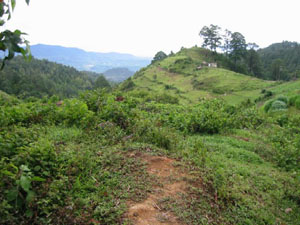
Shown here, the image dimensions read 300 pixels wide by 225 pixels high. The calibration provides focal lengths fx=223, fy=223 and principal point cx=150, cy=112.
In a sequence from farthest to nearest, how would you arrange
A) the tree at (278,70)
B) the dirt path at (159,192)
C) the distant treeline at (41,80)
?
1. the tree at (278,70)
2. the distant treeline at (41,80)
3. the dirt path at (159,192)

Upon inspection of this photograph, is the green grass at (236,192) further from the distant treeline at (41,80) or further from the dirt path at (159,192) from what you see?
the distant treeline at (41,80)

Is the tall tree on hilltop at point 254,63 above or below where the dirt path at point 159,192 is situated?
above

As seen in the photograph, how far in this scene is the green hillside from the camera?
28.1 meters

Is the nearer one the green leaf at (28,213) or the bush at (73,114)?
the green leaf at (28,213)

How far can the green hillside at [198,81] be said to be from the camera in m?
28.1

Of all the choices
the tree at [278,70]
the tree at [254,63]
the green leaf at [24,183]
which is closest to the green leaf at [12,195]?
the green leaf at [24,183]

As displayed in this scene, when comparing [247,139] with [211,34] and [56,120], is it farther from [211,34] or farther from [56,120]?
[211,34]

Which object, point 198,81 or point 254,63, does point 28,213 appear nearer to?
point 198,81

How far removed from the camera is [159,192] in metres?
2.92

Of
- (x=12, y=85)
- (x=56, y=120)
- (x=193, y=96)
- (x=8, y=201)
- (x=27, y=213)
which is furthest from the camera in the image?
(x=12, y=85)

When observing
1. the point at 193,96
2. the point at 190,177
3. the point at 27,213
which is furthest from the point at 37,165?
the point at 193,96

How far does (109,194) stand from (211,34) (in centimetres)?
4691

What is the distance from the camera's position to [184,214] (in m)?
2.59

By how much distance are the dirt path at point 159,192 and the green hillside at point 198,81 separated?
2135cm
